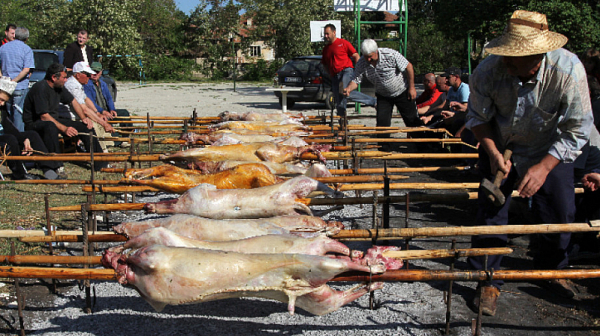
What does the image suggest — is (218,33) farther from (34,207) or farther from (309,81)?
(34,207)

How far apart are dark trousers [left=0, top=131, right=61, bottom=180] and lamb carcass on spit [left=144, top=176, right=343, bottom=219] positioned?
4.60m

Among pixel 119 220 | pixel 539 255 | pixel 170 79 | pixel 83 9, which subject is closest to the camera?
pixel 539 255

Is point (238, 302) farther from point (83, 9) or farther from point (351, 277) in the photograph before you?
point (83, 9)

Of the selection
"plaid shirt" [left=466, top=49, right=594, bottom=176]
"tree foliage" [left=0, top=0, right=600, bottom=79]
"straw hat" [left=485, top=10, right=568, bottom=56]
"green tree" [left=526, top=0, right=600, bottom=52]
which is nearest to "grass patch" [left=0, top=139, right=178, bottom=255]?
"plaid shirt" [left=466, top=49, right=594, bottom=176]

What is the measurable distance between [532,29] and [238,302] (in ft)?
9.62

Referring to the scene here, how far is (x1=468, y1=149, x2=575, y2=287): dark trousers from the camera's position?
3.85 metres

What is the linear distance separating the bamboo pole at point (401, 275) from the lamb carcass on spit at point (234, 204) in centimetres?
83

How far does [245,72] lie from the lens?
37.0 m

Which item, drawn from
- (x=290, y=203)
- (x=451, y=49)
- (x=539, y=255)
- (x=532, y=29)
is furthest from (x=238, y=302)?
(x=451, y=49)

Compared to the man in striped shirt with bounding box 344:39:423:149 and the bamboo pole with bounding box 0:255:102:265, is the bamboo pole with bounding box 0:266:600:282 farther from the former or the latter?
the man in striped shirt with bounding box 344:39:423:149

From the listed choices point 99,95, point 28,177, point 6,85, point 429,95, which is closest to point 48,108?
point 6,85

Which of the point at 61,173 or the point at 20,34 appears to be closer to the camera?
the point at 61,173

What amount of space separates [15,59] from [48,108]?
212 cm

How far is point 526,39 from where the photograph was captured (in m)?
3.36
